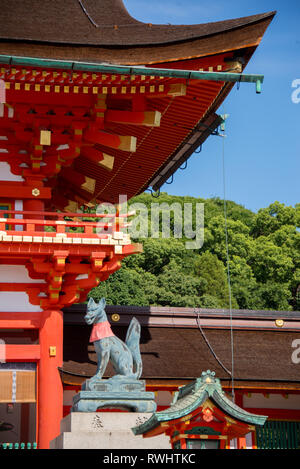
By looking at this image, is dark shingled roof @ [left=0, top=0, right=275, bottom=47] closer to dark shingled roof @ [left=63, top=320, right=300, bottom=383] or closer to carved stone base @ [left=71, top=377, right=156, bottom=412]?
carved stone base @ [left=71, top=377, right=156, bottom=412]

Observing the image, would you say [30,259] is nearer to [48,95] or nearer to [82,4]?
[48,95]

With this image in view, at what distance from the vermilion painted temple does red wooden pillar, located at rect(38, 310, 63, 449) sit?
2cm

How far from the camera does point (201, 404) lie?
34.1 feet

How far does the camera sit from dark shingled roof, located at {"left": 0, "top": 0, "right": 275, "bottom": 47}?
15344 mm

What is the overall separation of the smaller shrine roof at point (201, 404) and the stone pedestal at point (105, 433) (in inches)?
66.0

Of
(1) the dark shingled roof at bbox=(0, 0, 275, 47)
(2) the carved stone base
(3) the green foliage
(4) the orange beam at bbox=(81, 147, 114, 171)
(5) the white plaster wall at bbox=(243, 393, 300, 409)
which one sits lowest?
(2) the carved stone base

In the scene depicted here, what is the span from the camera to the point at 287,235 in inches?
2088

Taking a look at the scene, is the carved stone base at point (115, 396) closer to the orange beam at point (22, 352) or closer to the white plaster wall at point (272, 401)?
the orange beam at point (22, 352)

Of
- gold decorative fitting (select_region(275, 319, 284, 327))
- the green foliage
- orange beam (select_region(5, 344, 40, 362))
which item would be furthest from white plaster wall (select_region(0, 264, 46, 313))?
the green foliage

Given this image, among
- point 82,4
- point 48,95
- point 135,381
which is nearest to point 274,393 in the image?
point 135,381

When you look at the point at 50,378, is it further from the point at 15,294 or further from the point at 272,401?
the point at 272,401

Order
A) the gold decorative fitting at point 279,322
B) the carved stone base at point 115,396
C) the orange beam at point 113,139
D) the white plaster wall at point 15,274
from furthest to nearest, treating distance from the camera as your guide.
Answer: the gold decorative fitting at point 279,322 < the white plaster wall at point 15,274 < the orange beam at point 113,139 < the carved stone base at point 115,396

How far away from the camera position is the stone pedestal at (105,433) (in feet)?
40.4

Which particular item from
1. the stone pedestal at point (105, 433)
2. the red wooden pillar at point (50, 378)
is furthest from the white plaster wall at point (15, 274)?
the stone pedestal at point (105, 433)
